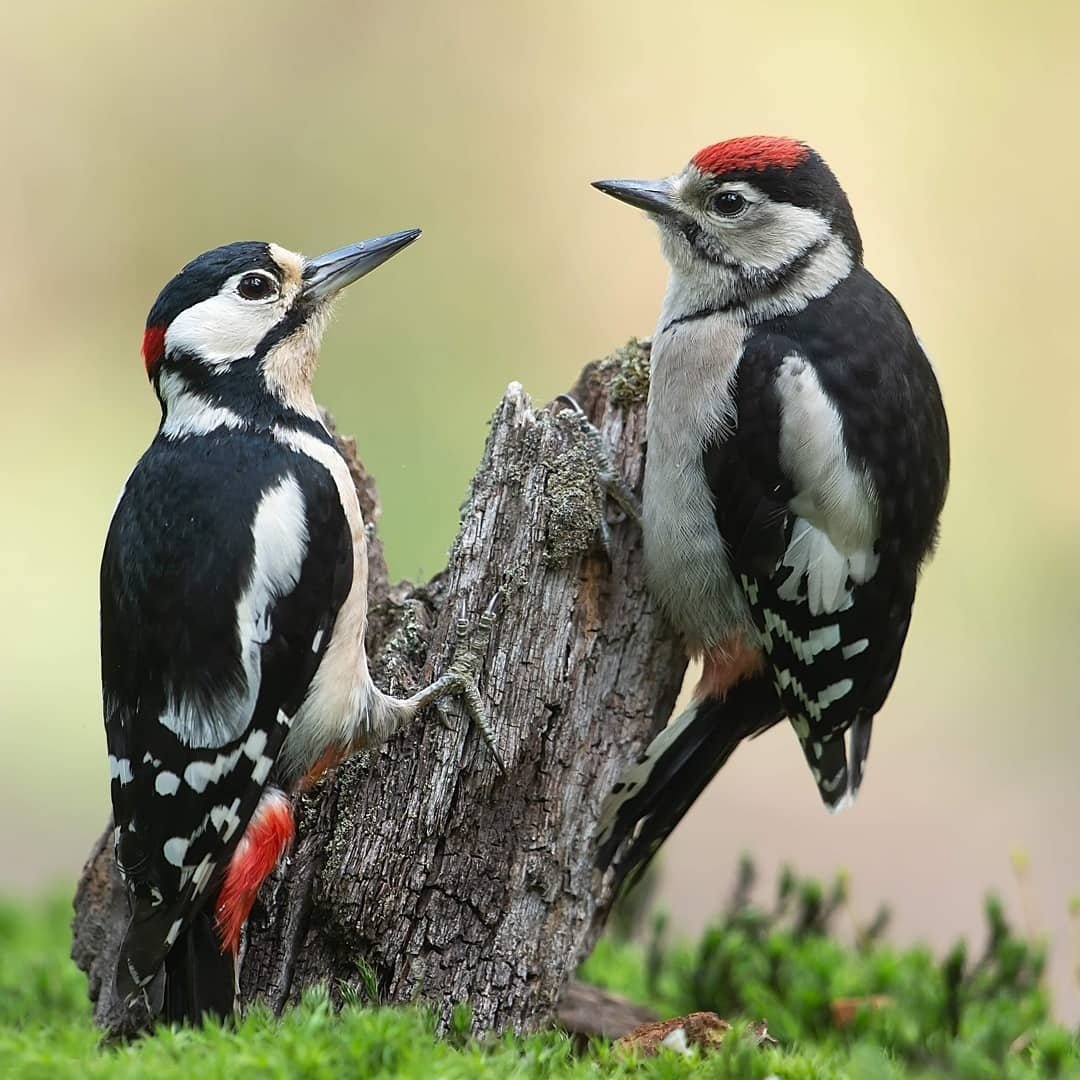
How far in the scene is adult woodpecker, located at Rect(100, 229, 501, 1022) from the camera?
120 inches

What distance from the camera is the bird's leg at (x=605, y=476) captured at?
11.9 feet

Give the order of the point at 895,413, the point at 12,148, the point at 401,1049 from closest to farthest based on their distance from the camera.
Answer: the point at 401,1049 < the point at 895,413 < the point at 12,148

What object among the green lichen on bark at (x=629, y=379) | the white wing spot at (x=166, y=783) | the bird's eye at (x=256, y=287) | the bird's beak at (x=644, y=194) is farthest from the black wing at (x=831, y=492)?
the white wing spot at (x=166, y=783)

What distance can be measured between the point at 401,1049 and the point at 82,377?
20.7 feet

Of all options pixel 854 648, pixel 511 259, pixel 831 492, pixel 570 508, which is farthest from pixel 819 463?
pixel 511 259

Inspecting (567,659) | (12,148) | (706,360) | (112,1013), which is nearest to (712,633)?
(567,659)

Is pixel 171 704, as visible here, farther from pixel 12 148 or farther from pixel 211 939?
pixel 12 148

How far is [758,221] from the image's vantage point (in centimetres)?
373

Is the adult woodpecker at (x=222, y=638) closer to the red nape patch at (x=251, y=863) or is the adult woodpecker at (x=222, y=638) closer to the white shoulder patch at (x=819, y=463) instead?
the red nape patch at (x=251, y=863)

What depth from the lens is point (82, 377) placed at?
26.9 feet

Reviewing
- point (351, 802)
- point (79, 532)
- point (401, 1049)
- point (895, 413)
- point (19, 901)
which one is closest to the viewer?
point (401, 1049)

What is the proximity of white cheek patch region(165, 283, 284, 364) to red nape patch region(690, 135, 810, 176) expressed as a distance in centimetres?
123

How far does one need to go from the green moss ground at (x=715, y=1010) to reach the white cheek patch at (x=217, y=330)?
4.77 ft

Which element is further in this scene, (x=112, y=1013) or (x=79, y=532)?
(x=79, y=532)
